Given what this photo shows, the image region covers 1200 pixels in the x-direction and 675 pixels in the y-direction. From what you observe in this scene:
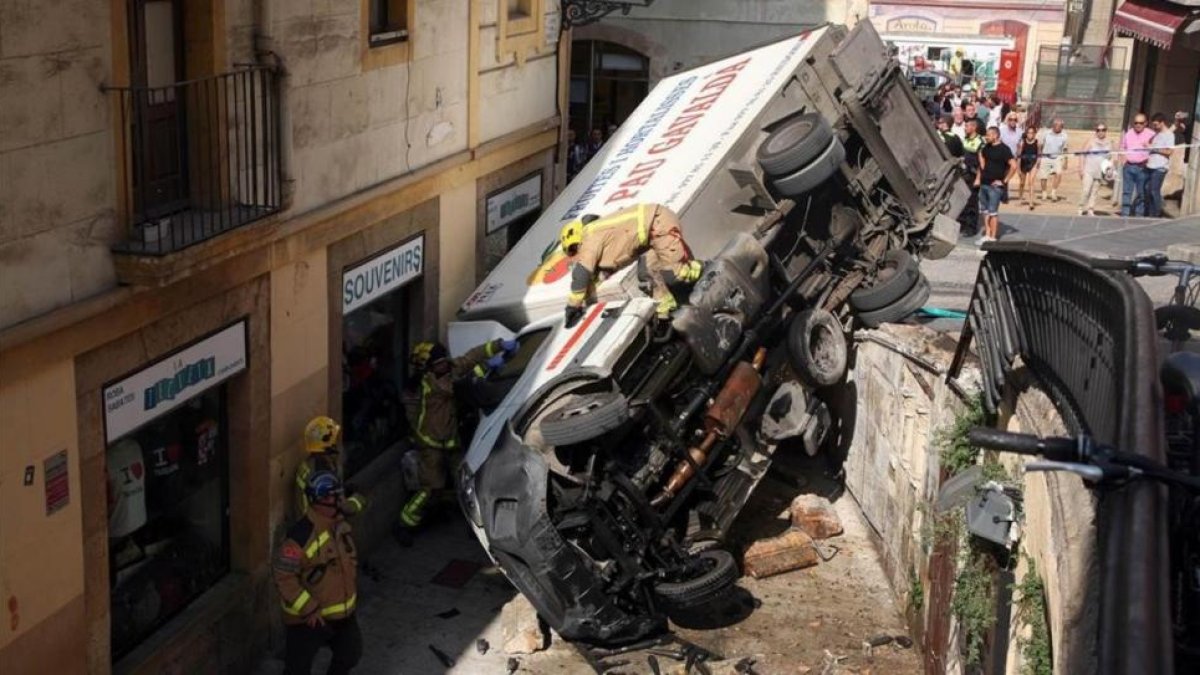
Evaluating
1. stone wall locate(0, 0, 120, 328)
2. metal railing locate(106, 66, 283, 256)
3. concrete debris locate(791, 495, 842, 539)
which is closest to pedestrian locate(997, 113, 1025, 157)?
concrete debris locate(791, 495, 842, 539)

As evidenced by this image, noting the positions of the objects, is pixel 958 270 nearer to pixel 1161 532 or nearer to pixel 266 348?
pixel 266 348

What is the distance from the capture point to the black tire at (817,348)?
13.2 meters

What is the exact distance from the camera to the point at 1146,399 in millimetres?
5707

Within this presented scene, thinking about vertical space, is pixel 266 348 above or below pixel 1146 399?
below

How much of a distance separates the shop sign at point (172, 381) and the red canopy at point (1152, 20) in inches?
671

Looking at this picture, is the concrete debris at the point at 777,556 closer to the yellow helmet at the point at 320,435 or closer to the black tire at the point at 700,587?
the black tire at the point at 700,587

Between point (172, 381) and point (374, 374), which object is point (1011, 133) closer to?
point (374, 374)

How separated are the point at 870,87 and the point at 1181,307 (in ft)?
19.3

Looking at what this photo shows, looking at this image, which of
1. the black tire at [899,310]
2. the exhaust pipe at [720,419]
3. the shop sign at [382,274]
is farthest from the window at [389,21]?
the black tire at [899,310]

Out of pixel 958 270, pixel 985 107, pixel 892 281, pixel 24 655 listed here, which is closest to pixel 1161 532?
pixel 24 655

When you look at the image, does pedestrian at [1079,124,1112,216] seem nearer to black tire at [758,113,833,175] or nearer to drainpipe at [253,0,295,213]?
black tire at [758,113,833,175]

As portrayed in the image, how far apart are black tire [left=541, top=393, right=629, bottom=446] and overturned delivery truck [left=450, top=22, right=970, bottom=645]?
14 mm

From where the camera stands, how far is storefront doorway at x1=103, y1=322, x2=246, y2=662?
9852mm

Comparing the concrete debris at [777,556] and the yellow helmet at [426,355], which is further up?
the yellow helmet at [426,355]
